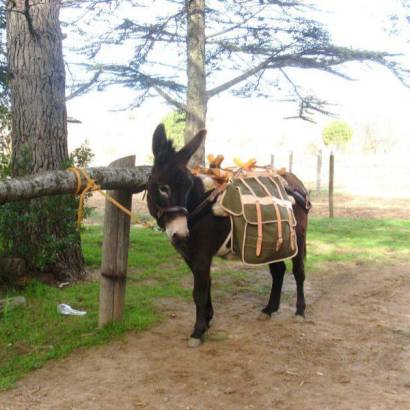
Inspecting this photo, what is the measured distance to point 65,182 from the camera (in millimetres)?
3576

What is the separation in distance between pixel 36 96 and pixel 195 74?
5460 mm

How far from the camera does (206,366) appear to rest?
363cm

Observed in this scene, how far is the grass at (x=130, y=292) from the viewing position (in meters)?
3.96

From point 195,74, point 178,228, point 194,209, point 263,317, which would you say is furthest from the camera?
point 195,74

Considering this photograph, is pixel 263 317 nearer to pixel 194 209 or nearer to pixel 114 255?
pixel 194 209

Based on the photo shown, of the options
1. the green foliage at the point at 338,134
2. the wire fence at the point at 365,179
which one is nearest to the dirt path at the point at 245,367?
the wire fence at the point at 365,179

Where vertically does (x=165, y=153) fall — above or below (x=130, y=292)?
above

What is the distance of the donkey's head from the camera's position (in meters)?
3.48

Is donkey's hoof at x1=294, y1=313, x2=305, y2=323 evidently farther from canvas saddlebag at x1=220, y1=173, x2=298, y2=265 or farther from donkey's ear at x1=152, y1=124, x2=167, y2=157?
donkey's ear at x1=152, y1=124, x2=167, y2=157

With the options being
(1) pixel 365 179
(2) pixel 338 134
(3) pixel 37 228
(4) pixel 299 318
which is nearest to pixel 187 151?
(4) pixel 299 318

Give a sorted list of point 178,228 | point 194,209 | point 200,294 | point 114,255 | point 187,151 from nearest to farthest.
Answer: point 178,228, point 187,151, point 194,209, point 200,294, point 114,255

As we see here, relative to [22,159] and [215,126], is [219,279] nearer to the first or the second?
[22,159]

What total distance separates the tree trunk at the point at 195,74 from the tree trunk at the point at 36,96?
16.1ft

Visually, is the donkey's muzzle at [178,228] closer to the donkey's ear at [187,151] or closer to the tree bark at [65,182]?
the donkey's ear at [187,151]
